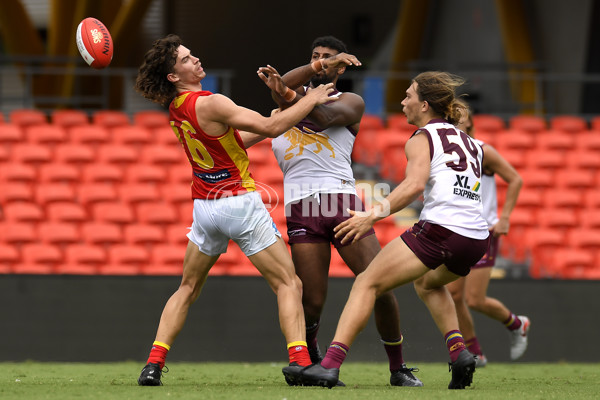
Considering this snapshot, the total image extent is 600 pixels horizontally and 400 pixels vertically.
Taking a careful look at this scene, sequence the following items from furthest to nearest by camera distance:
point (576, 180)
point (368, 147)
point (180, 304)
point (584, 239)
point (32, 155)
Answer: point (368, 147) → point (576, 180) → point (32, 155) → point (584, 239) → point (180, 304)

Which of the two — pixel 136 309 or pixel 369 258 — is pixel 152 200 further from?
pixel 369 258

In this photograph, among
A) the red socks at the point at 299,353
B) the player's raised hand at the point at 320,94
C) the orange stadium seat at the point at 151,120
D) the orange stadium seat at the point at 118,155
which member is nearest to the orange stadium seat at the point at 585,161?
the orange stadium seat at the point at 151,120

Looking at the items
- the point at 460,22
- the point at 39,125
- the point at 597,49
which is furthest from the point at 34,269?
the point at 460,22

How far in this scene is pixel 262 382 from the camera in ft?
19.7

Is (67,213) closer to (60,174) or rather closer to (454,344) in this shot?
(60,174)

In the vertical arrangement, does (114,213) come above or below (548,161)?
below

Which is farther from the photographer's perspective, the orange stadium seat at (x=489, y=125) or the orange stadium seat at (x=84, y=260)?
the orange stadium seat at (x=489, y=125)

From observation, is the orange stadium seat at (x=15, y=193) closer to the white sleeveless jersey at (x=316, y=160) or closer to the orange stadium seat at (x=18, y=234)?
the orange stadium seat at (x=18, y=234)

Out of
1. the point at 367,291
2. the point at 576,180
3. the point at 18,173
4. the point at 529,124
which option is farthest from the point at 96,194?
the point at 529,124

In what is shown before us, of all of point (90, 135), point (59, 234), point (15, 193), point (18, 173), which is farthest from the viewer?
point (90, 135)

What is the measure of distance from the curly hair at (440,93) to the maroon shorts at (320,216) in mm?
810

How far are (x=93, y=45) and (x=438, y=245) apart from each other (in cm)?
251

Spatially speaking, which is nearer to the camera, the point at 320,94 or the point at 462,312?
the point at 320,94

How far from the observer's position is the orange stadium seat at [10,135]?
472 inches
